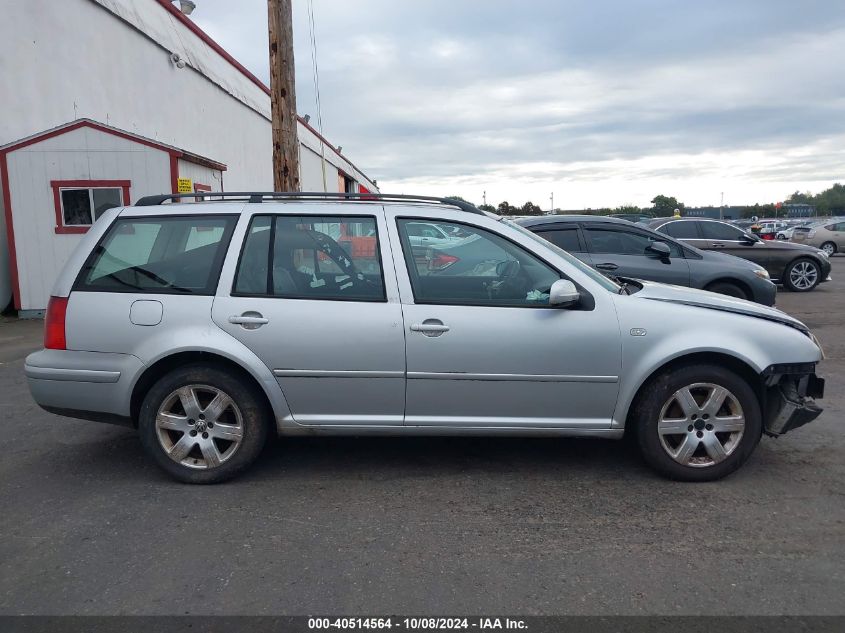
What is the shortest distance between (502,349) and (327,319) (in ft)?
3.48

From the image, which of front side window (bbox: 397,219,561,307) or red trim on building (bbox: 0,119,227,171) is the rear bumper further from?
red trim on building (bbox: 0,119,227,171)

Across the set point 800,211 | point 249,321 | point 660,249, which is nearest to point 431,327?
point 249,321

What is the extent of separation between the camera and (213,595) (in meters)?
3.12

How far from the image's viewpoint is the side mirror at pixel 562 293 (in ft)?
13.4

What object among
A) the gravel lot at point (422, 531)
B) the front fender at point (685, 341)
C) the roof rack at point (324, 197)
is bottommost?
the gravel lot at point (422, 531)

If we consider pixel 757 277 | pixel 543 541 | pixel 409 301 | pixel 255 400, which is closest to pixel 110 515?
pixel 255 400

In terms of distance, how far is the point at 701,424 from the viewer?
14.1 feet

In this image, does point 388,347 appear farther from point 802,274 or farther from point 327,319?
point 802,274

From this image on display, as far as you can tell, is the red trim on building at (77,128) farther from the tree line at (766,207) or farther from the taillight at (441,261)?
the tree line at (766,207)

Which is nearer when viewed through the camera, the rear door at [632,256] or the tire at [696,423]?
the tire at [696,423]

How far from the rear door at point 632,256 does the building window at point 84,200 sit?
707 centimetres

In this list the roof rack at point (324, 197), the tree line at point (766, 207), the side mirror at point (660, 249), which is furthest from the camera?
the tree line at point (766, 207)

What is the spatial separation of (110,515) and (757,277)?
28.8 ft

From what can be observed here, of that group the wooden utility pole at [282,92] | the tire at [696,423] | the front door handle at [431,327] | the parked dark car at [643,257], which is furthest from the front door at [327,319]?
the parked dark car at [643,257]
